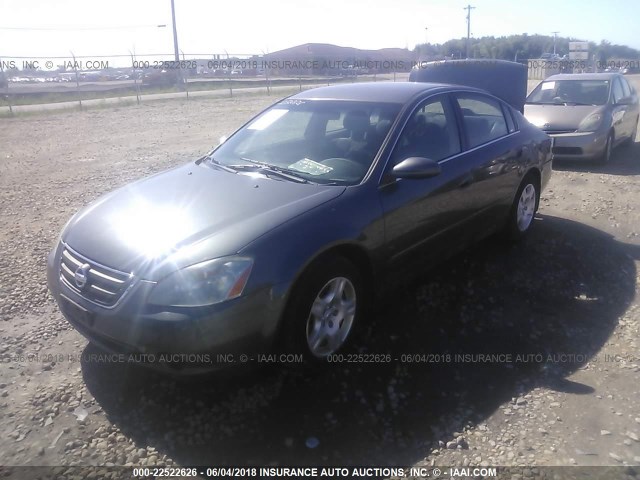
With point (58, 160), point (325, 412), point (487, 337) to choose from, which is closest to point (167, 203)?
point (325, 412)

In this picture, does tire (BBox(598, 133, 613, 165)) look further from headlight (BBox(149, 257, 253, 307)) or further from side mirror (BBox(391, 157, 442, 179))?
headlight (BBox(149, 257, 253, 307))

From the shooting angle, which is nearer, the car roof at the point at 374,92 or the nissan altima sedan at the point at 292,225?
the nissan altima sedan at the point at 292,225

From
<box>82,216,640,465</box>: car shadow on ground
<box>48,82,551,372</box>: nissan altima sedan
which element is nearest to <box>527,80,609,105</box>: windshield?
<box>48,82,551,372</box>: nissan altima sedan

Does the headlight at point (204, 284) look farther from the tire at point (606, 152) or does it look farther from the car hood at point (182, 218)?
the tire at point (606, 152)

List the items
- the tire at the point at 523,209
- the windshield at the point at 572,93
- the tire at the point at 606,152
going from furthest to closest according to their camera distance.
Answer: the windshield at the point at 572,93
the tire at the point at 606,152
the tire at the point at 523,209

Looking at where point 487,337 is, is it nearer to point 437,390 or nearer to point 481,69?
point 437,390

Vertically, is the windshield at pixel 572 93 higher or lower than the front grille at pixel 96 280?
higher

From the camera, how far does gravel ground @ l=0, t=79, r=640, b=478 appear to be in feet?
8.84

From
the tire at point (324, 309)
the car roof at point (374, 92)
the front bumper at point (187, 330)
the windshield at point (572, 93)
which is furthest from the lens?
the windshield at point (572, 93)

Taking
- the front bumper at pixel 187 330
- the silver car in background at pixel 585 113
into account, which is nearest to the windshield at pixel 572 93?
the silver car in background at pixel 585 113

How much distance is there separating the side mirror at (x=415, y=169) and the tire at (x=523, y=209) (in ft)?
6.19

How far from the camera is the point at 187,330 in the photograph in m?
2.66

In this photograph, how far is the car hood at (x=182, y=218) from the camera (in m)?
2.86

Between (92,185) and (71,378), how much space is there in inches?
205
